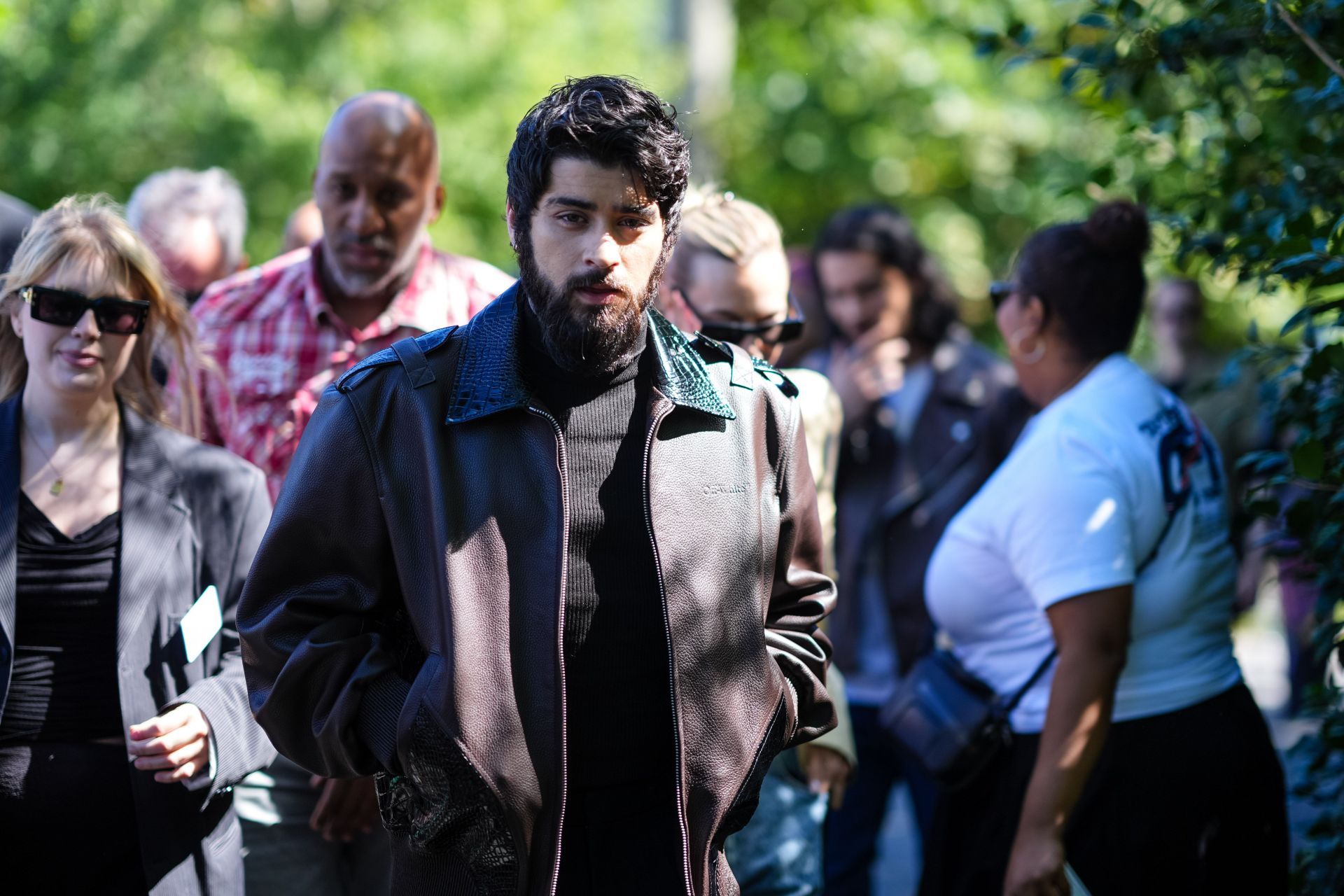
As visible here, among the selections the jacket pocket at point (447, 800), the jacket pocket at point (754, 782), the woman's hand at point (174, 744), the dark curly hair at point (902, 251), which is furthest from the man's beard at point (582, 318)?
the dark curly hair at point (902, 251)

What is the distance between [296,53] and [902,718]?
9910 millimetres

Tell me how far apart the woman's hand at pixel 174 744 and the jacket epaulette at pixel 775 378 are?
1.41m

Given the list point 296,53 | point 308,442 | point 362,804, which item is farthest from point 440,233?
point 308,442

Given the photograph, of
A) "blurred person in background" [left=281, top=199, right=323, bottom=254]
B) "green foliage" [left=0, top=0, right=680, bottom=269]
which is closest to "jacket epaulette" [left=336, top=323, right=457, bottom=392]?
→ "blurred person in background" [left=281, top=199, right=323, bottom=254]

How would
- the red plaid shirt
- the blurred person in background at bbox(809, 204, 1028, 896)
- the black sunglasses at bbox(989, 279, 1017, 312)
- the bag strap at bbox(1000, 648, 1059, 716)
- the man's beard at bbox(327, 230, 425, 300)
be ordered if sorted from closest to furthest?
the bag strap at bbox(1000, 648, 1059, 716)
the black sunglasses at bbox(989, 279, 1017, 312)
the red plaid shirt
the man's beard at bbox(327, 230, 425, 300)
the blurred person in background at bbox(809, 204, 1028, 896)

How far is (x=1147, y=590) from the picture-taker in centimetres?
343

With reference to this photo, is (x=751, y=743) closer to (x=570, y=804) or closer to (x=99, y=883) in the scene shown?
(x=570, y=804)

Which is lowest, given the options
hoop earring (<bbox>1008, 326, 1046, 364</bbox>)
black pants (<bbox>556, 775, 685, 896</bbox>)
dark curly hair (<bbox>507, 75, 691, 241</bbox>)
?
black pants (<bbox>556, 775, 685, 896</bbox>)

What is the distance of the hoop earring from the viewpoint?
381 cm

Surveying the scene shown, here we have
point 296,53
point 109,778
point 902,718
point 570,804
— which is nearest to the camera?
point 570,804

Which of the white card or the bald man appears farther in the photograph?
the bald man

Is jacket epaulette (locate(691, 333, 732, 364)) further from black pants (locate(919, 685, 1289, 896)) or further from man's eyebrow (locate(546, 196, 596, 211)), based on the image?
black pants (locate(919, 685, 1289, 896))

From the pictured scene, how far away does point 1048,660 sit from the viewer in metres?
3.59

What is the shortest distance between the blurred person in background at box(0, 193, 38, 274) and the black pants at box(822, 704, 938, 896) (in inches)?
119
